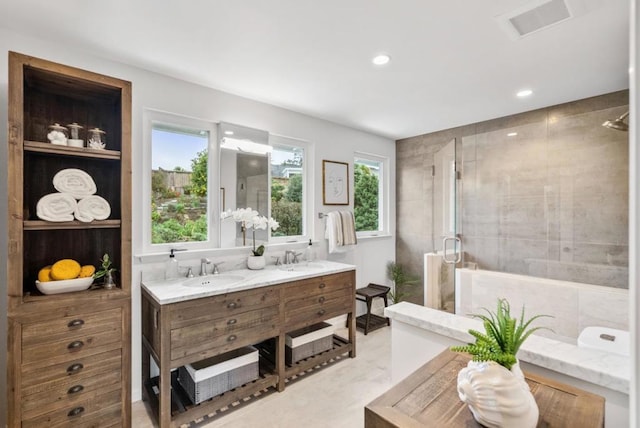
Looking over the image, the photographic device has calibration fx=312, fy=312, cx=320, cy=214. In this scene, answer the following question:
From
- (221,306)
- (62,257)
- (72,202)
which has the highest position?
(72,202)

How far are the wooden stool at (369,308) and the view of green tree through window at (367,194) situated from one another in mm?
773

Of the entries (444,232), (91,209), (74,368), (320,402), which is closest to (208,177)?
(91,209)

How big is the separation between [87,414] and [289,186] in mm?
2308

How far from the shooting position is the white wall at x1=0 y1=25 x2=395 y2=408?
186 cm

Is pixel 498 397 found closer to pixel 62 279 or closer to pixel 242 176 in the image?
pixel 62 279

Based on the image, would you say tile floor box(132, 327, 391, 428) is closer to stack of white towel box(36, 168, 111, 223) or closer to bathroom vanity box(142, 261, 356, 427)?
bathroom vanity box(142, 261, 356, 427)

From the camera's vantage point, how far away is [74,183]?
1799 mm

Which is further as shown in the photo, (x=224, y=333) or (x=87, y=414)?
(x=224, y=333)

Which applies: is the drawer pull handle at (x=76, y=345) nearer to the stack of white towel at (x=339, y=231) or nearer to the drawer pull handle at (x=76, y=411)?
the drawer pull handle at (x=76, y=411)

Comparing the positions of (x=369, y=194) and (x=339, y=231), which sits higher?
(x=369, y=194)

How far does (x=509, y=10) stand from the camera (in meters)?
1.62

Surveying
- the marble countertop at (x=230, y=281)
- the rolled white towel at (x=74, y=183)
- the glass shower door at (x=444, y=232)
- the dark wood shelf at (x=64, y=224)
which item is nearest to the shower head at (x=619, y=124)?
the glass shower door at (x=444, y=232)

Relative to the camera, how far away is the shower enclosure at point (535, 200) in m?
2.69

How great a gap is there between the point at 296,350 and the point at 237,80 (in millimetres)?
2232
